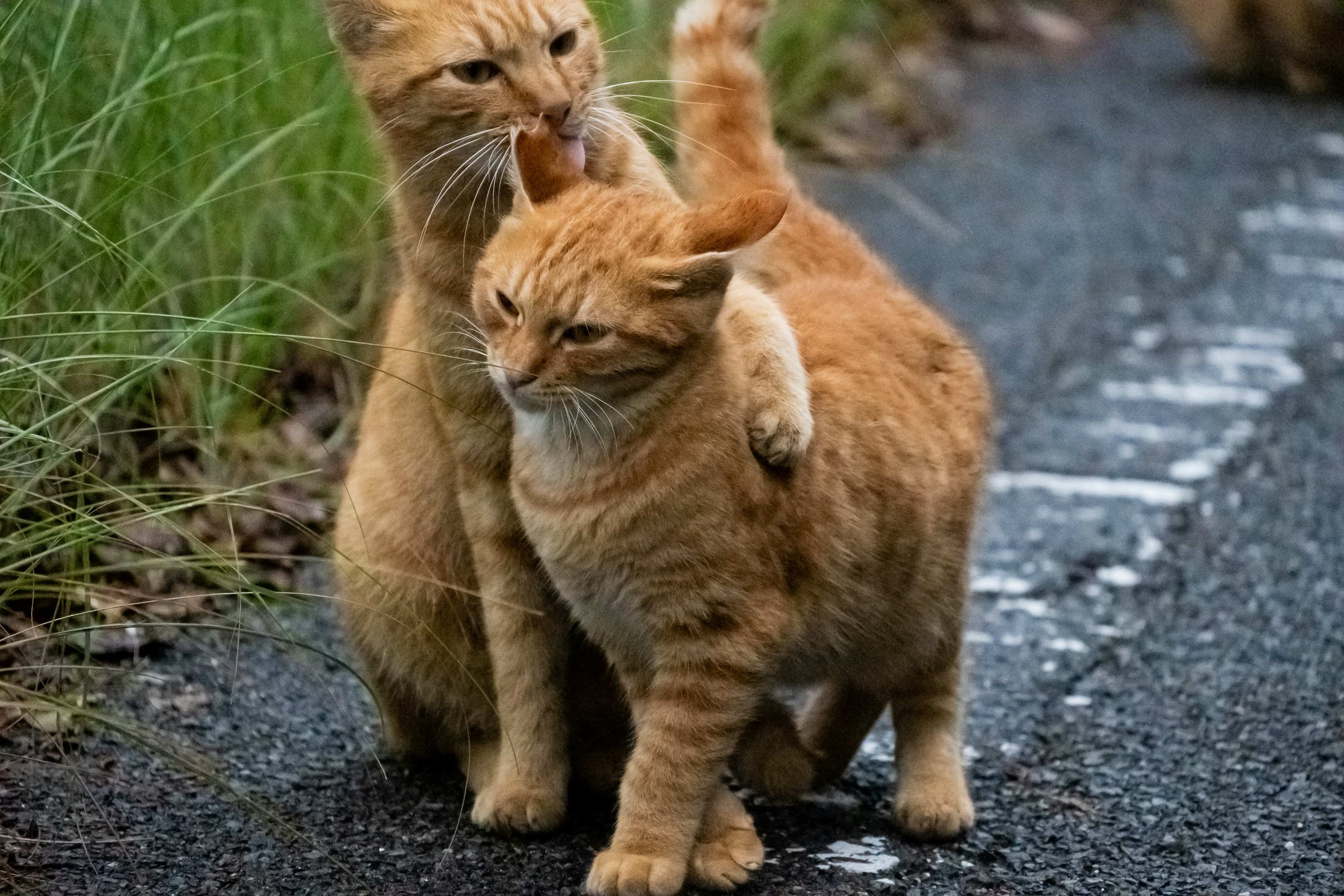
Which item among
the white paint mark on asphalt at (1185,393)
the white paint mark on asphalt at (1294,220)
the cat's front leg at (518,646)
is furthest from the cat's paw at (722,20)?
the white paint mark on asphalt at (1294,220)

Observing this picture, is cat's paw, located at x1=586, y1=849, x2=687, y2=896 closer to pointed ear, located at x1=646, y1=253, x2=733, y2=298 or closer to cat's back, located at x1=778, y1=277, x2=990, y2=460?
cat's back, located at x1=778, y1=277, x2=990, y2=460

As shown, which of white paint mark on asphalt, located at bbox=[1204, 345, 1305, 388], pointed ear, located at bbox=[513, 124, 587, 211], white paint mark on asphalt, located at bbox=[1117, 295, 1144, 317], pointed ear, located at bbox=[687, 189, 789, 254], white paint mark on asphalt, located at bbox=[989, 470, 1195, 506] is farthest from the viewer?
white paint mark on asphalt, located at bbox=[1117, 295, 1144, 317]

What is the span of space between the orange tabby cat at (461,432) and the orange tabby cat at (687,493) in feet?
0.55

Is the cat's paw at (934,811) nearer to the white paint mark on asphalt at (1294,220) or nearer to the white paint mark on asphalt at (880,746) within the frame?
the white paint mark on asphalt at (880,746)

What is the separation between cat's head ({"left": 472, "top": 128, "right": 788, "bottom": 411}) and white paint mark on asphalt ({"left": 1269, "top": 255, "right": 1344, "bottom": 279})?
4.53m

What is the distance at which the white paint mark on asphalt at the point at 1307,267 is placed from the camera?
654 cm

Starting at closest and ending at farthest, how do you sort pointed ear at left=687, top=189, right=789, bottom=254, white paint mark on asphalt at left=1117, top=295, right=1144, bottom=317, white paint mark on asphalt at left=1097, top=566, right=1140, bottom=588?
1. pointed ear at left=687, top=189, right=789, bottom=254
2. white paint mark on asphalt at left=1097, top=566, right=1140, bottom=588
3. white paint mark on asphalt at left=1117, top=295, right=1144, bottom=317

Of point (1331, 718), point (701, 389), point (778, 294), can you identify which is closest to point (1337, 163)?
point (1331, 718)

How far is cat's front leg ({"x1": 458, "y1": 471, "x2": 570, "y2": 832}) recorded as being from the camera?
307 cm

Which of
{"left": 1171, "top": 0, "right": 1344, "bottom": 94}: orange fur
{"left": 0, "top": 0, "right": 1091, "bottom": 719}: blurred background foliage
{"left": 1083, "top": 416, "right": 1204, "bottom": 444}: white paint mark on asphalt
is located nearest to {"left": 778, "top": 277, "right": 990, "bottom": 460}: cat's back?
{"left": 0, "top": 0, "right": 1091, "bottom": 719}: blurred background foliage

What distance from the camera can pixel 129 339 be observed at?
142 inches

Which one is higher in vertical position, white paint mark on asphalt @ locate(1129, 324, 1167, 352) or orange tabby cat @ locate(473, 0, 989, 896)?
orange tabby cat @ locate(473, 0, 989, 896)

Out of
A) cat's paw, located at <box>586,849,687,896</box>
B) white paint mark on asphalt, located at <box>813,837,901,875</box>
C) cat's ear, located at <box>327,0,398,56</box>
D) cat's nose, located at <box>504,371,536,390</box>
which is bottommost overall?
white paint mark on asphalt, located at <box>813,837,901,875</box>

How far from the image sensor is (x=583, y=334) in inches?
104
